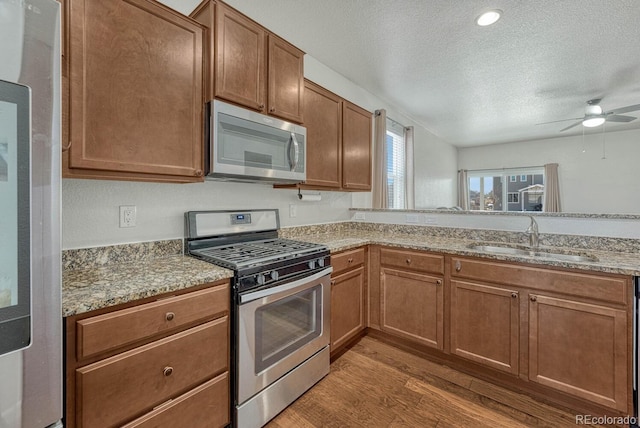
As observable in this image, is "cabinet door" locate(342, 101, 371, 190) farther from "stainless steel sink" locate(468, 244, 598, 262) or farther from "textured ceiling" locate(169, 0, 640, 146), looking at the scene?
"stainless steel sink" locate(468, 244, 598, 262)

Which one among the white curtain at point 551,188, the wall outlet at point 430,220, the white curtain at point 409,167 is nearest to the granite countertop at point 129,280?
the wall outlet at point 430,220

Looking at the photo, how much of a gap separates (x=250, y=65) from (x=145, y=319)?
1.49m

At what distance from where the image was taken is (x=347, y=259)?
7.54 feet

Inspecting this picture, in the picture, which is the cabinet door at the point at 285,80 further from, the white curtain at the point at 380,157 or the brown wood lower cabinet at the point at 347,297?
the white curtain at the point at 380,157

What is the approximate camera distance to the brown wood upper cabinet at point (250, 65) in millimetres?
1593

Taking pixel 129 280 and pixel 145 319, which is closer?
pixel 145 319

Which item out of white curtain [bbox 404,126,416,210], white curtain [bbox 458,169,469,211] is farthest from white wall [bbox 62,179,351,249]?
white curtain [bbox 458,169,469,211]

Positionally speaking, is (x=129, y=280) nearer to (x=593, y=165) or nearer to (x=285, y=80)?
(x=285, y=80)

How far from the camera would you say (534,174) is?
6664mm

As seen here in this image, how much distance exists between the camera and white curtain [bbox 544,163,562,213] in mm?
6289

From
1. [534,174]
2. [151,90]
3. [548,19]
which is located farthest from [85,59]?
[534,174]

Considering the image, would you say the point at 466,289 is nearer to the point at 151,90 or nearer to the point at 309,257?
the point at 309,257

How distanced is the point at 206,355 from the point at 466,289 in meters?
1.74
